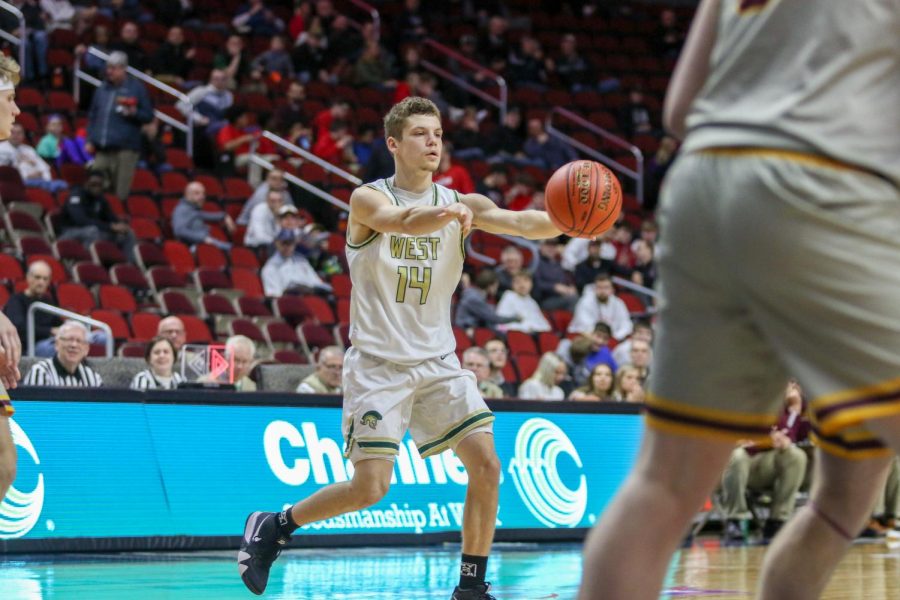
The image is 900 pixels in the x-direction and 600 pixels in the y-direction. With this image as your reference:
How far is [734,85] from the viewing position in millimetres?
2369

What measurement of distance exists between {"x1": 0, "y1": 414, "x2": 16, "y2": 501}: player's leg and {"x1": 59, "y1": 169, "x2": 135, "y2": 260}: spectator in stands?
9.13 metres

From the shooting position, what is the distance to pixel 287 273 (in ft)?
46.2

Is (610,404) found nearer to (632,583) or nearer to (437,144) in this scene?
(437,144)

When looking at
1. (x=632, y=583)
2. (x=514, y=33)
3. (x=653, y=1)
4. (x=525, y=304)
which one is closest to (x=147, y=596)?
(x=632, y=583)

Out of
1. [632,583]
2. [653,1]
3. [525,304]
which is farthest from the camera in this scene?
[653,1]

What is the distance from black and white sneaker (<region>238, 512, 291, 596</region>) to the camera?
5.64 meters

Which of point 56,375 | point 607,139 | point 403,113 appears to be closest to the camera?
point 403,113

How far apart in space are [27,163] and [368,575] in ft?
27.9

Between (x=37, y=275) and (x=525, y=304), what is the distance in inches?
220

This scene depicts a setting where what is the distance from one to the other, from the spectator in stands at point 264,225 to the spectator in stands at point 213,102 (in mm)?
2134

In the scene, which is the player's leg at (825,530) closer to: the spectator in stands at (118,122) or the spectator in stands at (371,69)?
the spectator in stands at (118,122)

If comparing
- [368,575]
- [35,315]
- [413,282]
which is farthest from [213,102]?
[413,282]

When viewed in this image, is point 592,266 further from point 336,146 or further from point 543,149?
point 336,146

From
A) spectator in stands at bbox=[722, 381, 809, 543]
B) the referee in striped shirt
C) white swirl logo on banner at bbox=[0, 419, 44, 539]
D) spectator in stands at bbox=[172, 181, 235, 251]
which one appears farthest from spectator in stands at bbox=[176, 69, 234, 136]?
white swirl logo on banner at bbox=[0, 419, 44, 539]
